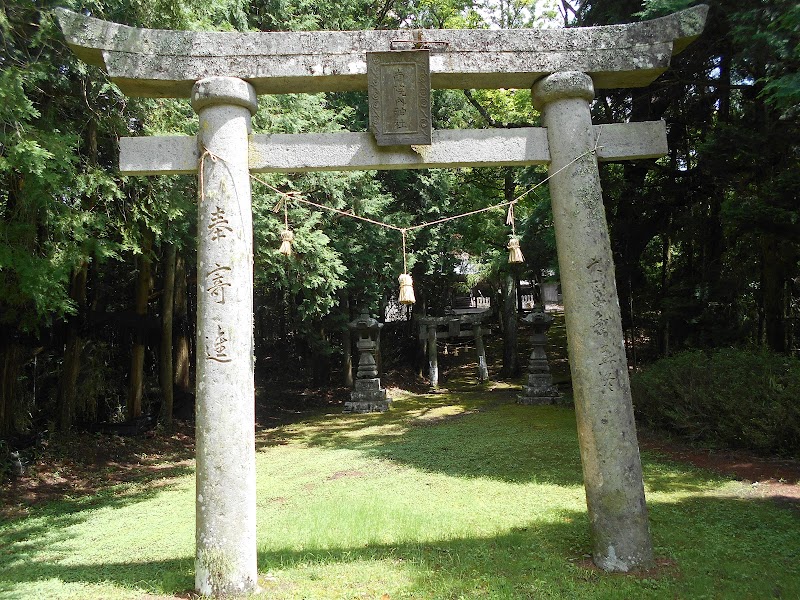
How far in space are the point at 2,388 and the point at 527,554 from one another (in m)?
9.14

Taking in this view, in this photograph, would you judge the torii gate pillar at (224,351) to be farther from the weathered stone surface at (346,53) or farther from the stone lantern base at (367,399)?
the stone lantern base at (367,399)

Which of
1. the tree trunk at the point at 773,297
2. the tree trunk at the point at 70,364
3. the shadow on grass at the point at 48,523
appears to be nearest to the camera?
the shadow on grass at the point at 48,523

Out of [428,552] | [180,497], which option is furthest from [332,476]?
[428,552]

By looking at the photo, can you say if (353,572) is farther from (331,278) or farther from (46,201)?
(331,278)

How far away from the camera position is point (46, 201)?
6027 mm

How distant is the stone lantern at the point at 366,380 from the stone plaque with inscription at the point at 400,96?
33.4 feet

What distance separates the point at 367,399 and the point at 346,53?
35.0ft

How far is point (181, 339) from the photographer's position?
44.5ft

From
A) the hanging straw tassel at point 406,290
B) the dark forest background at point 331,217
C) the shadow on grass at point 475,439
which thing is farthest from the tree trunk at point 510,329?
the hanging straw tassel at point 406,290

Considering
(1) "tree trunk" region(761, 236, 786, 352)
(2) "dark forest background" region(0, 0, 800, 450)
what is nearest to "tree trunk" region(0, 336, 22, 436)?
(2) "dark forest background" region(0, 0, 800, 450)

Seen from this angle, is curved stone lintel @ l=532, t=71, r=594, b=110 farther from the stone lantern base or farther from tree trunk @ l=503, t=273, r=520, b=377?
tree trunk @ l=503, t=273, r=520, b=377

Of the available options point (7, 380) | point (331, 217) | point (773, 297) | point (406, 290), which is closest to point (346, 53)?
point (406, 290)

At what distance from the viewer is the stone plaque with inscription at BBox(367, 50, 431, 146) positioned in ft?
14.0

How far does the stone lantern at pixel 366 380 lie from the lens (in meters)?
13.9
